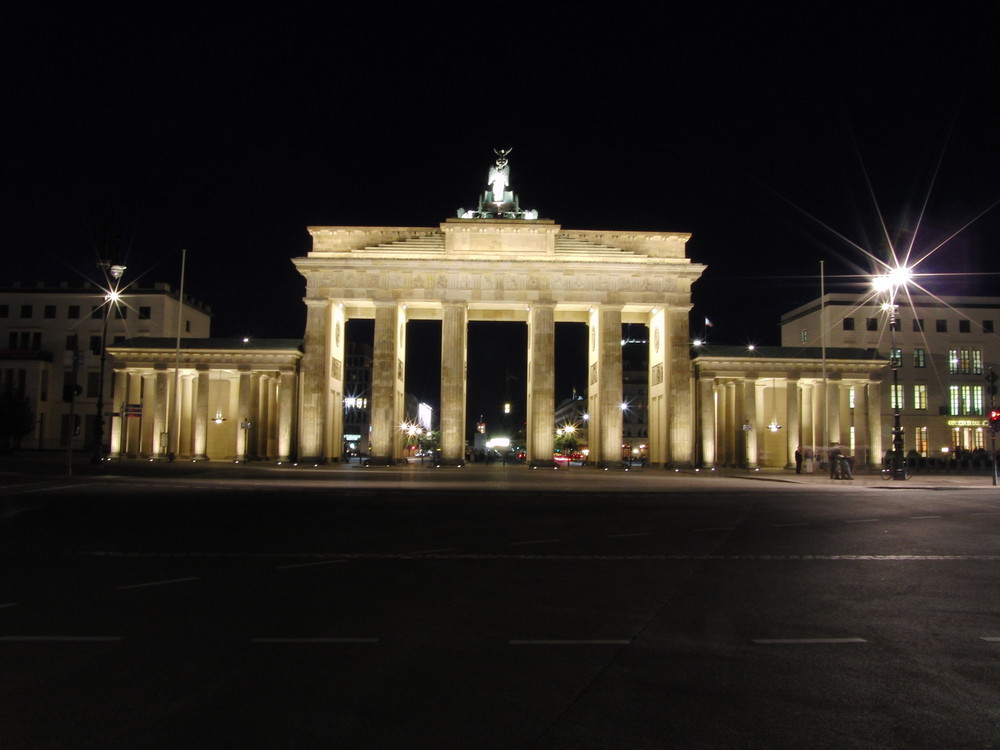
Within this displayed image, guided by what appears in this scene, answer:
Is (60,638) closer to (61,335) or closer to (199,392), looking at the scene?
(199,392)

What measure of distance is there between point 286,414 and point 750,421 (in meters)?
34.7

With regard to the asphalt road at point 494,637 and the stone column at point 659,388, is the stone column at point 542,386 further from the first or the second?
the asphalt road at point 494,637

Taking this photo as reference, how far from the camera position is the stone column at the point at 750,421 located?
6300 cm

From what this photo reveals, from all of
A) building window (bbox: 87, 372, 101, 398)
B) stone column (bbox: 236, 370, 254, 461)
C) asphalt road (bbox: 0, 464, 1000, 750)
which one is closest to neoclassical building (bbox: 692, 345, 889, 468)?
stone column (bbox: 236, 370, 254, 461)

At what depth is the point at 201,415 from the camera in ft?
209

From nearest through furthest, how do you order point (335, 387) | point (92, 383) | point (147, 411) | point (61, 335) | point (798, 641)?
point (798, 641)
point (335, 387)
point (147, 411)
point (92, 383)
point (61, 335)

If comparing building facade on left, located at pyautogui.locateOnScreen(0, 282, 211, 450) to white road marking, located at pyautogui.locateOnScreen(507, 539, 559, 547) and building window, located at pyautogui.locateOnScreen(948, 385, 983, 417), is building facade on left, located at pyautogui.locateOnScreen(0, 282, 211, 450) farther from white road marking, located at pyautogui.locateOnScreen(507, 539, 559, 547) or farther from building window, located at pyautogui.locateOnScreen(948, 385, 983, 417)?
white road marking, located at pyautogui.locateOnScreen(507, 539, 559, 547)

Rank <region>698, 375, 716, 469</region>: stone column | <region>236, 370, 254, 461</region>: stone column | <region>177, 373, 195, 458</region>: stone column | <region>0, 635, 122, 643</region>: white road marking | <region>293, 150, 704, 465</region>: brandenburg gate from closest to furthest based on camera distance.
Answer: <region>0, 635, 122, 643</region>: white road marking < <region>293, 150, 704, 465</region>: brandenburg gate < <region>698, 375, 716, 469</region>: stone column < <region>236, 370, 254, 461</region>: stone column < <region>177, 373, 195, 458</region>: stone column

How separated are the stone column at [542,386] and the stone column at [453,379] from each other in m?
5.02

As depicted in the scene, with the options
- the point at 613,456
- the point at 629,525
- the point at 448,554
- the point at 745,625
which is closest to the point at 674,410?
the point at 613,456

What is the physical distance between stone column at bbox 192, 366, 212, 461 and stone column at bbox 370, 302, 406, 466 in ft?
44.2

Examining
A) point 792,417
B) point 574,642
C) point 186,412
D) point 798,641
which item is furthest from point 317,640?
point 186,412

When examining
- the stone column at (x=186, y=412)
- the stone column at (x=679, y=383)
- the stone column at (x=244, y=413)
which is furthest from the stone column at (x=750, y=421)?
the stone column at (x=186, y=412)

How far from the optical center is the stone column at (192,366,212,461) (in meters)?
63.5
